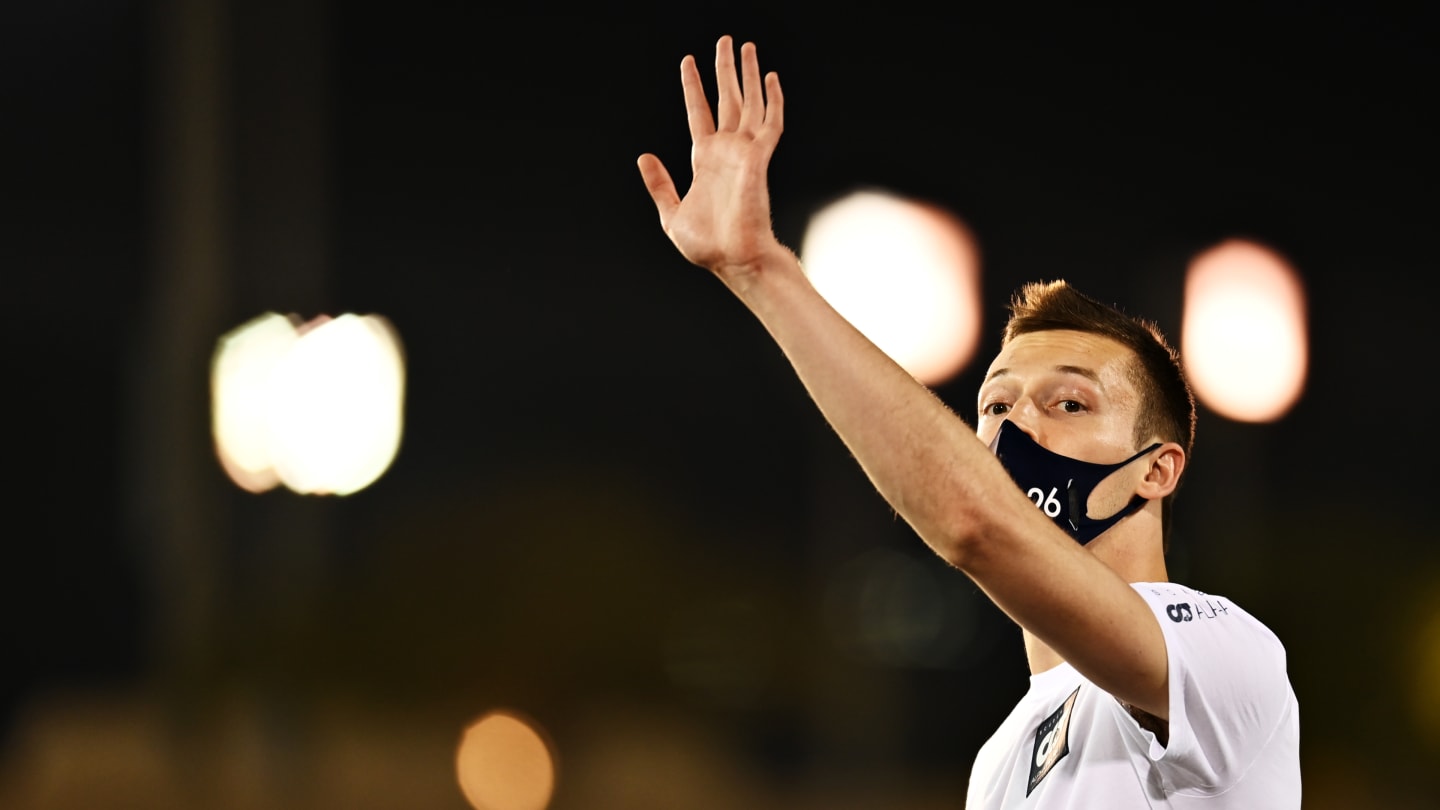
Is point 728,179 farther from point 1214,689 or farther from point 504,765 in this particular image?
point 504,765

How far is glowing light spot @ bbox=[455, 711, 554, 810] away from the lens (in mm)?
7520

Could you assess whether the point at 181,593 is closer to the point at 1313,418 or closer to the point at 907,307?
the point at 907,307

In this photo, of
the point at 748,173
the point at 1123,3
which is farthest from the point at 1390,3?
the point at 748,173

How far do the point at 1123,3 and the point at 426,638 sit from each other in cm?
593

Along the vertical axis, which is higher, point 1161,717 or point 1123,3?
point 1123,3

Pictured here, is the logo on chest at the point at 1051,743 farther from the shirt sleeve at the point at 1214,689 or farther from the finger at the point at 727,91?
the finger at the point at 727,91

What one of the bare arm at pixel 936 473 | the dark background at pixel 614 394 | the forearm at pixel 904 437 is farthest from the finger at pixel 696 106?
the dark background at pixel 614 394

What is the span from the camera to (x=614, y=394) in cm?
858

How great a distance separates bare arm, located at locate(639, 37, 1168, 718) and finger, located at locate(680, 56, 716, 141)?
11cm

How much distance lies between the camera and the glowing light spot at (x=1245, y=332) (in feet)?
26.8

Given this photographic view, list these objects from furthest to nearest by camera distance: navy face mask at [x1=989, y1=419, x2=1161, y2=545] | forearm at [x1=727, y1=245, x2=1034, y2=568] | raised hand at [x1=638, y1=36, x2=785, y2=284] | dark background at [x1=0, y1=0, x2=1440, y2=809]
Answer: dark background at [x1=0, y1=0, x2=1440, y2=809], navy face mask at [x1=989, y1=419, x2=1161, y2=545], raised hand at [x1=638, y1=36, x2=785, y2=284], forearm at [x1=727, y1=245, x2=1034, y2=568]

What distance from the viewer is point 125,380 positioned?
777 cm

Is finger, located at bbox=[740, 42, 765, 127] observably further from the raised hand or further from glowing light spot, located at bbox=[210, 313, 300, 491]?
glowing light spot, located at bbox=[210, 313, 300, 491]

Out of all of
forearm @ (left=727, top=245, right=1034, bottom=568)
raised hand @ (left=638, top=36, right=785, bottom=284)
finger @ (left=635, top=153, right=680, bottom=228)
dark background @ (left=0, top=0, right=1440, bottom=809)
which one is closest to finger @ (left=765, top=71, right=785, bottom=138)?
raised hand @ (left=638, top=36, right=785, bottom=284)
